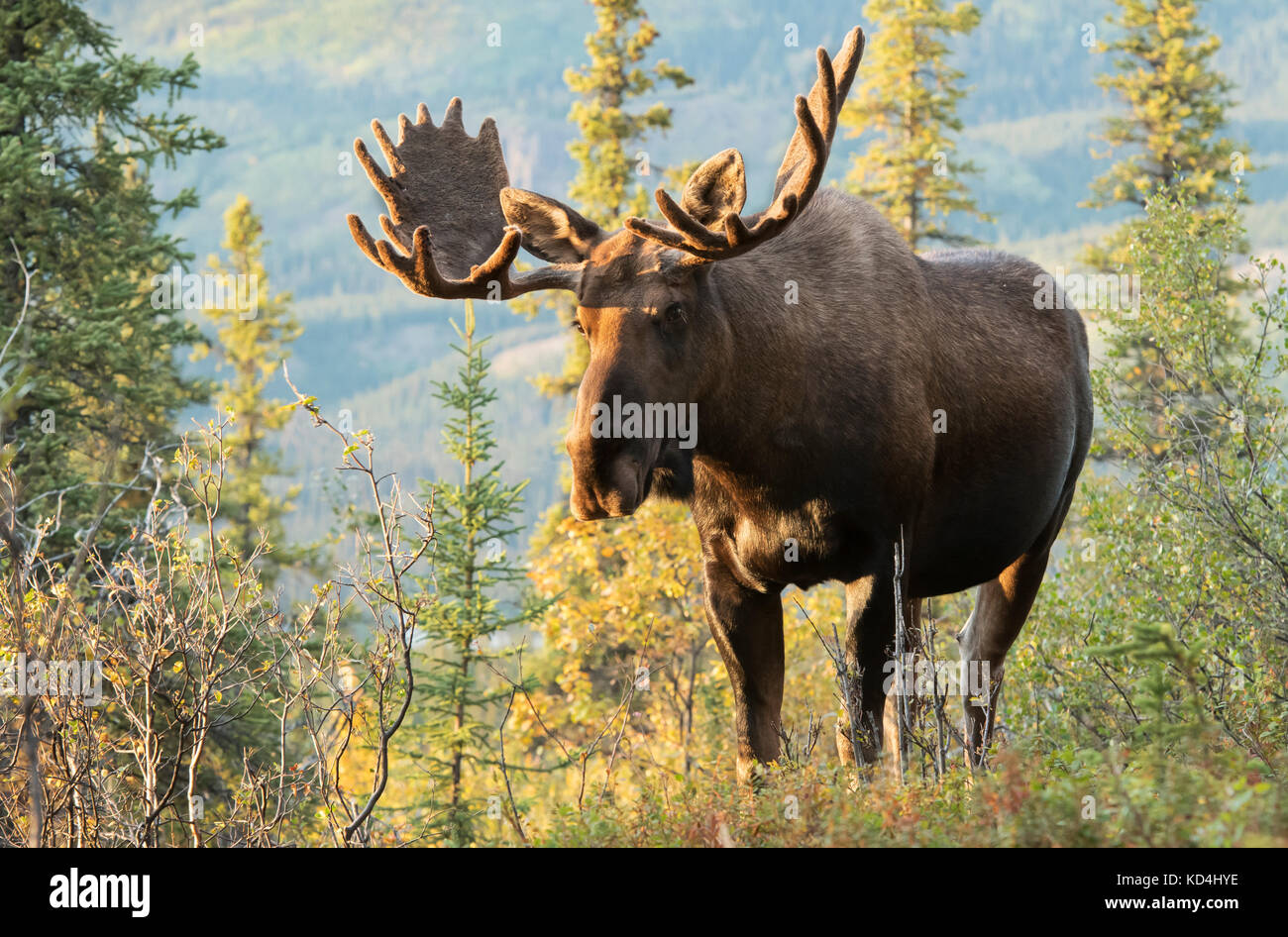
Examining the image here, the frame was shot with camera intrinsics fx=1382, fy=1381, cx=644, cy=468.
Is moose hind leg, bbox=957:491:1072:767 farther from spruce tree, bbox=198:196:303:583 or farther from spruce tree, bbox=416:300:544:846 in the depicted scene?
spruce tree, bbox=198:196:303:583

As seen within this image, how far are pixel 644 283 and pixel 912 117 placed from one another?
1038 inches

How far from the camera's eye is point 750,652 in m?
6.35

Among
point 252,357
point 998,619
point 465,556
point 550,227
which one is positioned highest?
point 252,357

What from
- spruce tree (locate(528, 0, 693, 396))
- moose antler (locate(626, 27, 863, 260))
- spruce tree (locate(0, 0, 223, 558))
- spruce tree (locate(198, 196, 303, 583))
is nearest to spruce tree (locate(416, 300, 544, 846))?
spruce tree (locate(0, 0, 223, 558))

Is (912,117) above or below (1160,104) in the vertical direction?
below

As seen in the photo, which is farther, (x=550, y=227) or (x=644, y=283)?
(x=550, y=227)

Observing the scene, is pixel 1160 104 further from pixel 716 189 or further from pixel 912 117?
pixel 716 189

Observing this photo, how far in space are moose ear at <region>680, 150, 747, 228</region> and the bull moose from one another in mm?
12

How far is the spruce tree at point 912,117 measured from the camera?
29.0 m

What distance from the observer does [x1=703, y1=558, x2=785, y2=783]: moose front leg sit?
633cm

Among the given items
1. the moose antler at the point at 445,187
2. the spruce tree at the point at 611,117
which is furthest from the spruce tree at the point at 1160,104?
the moose antler at the point at 445,187

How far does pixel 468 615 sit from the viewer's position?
15.6 metres

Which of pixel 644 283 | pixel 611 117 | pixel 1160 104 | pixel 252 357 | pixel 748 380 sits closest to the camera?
pixel 644 283

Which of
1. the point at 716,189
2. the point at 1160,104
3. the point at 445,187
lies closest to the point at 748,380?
the point at 716,189
